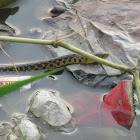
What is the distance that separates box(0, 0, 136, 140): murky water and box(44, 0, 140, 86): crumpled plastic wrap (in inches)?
7.1

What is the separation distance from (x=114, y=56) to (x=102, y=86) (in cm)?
76

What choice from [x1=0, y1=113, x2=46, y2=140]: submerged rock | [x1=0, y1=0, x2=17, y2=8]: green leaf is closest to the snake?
[x1=0, y1=113, x2=46, y2=140]: submerged rock

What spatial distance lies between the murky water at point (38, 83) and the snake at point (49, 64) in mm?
216

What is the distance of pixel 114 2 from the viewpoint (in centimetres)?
599

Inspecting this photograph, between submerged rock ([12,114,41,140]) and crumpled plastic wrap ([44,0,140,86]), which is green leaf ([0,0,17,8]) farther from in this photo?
submerged rock ([12,114,41,140])

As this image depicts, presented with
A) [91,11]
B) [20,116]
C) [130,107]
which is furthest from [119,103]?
[91,11]

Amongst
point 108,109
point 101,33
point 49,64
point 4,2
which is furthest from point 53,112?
point 4,2

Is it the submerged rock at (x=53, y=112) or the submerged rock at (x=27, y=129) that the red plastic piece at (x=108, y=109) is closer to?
the submerged rock at (x=53, y=112)

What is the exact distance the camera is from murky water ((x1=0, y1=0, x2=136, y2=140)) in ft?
11.0

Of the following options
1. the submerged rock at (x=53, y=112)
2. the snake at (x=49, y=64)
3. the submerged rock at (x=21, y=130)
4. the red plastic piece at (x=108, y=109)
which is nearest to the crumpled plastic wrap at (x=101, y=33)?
the snake at (x=49, y=64)

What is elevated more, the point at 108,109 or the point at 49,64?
the point at 49,64

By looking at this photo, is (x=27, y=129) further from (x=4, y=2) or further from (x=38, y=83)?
(x=4, y=2)

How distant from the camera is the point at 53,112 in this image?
3371 mm

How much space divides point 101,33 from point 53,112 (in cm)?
226
